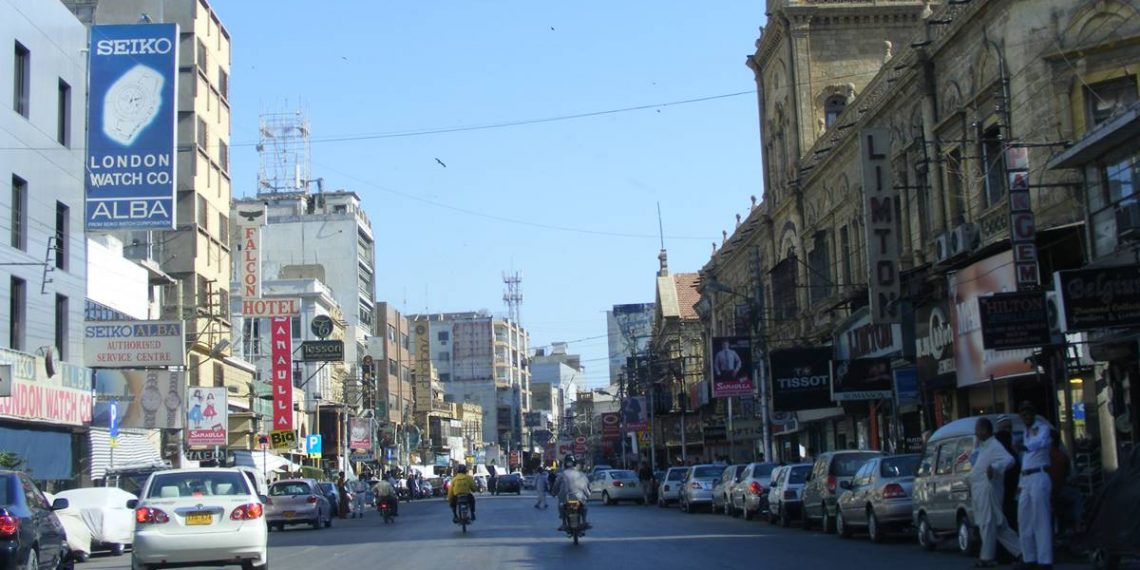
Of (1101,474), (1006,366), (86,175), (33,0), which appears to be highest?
(33,0)

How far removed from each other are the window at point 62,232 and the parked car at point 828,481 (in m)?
22.4

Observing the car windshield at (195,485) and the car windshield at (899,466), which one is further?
the car windshield at (899,466)

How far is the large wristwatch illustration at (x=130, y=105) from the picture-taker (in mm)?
36094

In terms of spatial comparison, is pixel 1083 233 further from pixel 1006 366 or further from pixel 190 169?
pixel 190 169

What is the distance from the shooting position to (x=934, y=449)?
19453 mm

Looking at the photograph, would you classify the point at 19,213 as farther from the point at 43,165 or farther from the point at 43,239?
the point at 43,165

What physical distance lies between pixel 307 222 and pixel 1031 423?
83645 mm

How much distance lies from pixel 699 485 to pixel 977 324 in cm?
1464

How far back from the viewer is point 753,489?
1329 inches

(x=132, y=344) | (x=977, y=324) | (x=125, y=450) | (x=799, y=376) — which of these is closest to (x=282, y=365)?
(x=125, y=450)

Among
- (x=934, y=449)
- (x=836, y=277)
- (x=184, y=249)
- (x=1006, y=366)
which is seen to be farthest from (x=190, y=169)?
(x=934, y=449)

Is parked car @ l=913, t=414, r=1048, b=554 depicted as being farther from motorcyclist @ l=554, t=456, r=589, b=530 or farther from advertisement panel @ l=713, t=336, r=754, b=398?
advertisement panel @ l=713, t=336, r=754, b=398

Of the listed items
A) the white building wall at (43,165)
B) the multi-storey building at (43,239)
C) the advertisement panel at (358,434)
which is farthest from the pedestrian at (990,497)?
the advertisement panel at (358,434)

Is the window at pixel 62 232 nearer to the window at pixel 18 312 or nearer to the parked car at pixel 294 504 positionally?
the window at pixel 18 312
